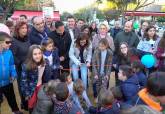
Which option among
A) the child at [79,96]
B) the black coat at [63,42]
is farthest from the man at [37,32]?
the child at [79,96]

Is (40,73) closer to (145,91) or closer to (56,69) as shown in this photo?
(56,69)

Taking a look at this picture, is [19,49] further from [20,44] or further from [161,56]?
[161,56]

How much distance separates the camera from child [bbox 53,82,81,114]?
435 centimetres

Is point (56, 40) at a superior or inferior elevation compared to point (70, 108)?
superior

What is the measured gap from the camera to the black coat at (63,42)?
731 centimetres

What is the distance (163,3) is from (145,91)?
77.8m

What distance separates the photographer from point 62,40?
735 cm

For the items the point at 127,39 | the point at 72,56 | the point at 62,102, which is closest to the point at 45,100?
the point at 62,102

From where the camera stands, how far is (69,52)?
24.0 feet

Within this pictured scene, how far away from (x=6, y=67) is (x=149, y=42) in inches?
125

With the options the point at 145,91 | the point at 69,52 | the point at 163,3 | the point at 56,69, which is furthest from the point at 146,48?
the point at 163,3

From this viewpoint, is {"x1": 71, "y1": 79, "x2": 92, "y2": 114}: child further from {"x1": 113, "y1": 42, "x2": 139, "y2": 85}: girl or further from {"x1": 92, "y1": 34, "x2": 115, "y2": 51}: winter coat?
{"x1": 92, "y1": 34, "x2": 115, "y2": 51}: winter coat

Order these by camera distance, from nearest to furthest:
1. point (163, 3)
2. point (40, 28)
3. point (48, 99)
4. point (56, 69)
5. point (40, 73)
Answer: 1. point (48, 99)
2. point (40, 73)
3. point (56, 69)
4. point (40, 28)
5. point (163, 3)

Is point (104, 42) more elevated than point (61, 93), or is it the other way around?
point (104, 42)
